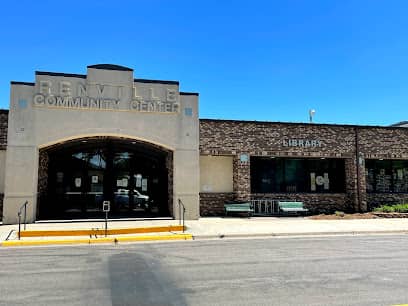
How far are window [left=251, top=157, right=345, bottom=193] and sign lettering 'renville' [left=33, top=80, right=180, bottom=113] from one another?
21.1 ft

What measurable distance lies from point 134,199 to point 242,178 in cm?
593

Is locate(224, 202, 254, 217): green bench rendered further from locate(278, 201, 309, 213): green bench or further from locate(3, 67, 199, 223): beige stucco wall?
Result: locate(3, 67, 199, 223): beige stucco wall

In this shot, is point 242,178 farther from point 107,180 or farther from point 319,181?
point 107,180

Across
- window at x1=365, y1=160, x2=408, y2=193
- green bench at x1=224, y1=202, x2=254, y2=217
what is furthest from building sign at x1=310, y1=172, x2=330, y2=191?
green bench at x1=224, y1=202, x2=254, y2=217

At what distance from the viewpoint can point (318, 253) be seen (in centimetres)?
973

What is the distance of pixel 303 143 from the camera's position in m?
20.3

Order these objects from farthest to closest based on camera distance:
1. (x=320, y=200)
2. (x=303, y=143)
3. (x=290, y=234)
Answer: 1. (x=320, y=200)
2. (x=303, y=143)
3. (x=290, y=234)

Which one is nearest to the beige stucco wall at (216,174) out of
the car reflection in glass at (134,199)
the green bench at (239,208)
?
the green bench at (239,208)

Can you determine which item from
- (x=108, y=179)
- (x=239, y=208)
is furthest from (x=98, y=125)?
(x=239, y=208)

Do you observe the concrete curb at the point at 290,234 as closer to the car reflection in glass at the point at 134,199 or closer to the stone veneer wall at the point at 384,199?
the stone veneer wall at the point at 384,199

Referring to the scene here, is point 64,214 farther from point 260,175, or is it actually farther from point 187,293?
point 187,293

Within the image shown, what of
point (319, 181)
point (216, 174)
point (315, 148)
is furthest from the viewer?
point (319, 181)

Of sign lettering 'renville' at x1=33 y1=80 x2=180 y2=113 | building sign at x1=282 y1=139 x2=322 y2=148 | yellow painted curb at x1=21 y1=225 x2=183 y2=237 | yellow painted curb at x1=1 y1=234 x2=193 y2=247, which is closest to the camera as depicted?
yellow painted curb at x1=1 y1=234 x2=193 y2=247

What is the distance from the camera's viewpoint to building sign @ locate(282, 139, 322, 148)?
789 inches
